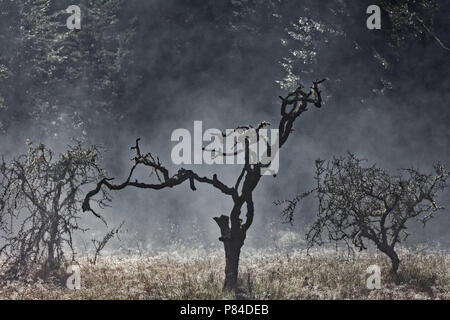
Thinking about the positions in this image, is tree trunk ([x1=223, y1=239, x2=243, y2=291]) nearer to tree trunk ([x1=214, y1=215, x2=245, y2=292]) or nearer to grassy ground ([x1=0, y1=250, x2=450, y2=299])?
tree trunk ([x1=214, y1=215, x2=245, y2=292])

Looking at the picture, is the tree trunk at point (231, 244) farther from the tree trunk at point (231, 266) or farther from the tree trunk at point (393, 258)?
the tree trunk at point (393, 258)

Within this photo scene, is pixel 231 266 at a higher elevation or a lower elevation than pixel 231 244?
lower

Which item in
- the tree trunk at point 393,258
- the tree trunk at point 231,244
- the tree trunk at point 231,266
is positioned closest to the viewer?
the tree trunk at point 231,266

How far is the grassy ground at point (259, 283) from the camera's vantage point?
10383 mm

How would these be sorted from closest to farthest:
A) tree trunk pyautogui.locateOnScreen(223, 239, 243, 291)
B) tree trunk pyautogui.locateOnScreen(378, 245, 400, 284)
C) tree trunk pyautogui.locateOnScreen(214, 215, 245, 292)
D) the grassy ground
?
the grassy ground
tree trunk pyautogui.locateOnScreen(223, 239, 243, 291)
tree trunk pyautogui.locateOnScreen(214, 215, 245, 292)
tree trunk pyautogui.locateOnScreen(378, 245, 400, 284)

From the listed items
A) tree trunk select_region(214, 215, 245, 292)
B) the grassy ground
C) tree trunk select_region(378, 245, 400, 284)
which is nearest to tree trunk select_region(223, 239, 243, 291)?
tree trunk select_region(214, 215, 245, 292)

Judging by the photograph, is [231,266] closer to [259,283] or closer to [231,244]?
[231,244]

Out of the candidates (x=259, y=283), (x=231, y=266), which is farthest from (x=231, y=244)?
(x=259, y=283)

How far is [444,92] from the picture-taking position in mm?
24984

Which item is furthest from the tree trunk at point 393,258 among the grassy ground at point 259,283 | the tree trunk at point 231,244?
the tree trunk at point 231,244

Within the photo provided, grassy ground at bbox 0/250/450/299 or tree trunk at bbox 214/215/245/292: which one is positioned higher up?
tree trunk at bbox 214/215/245/292

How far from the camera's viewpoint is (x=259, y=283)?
1075cm

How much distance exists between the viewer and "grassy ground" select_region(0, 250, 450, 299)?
10.4 metres
